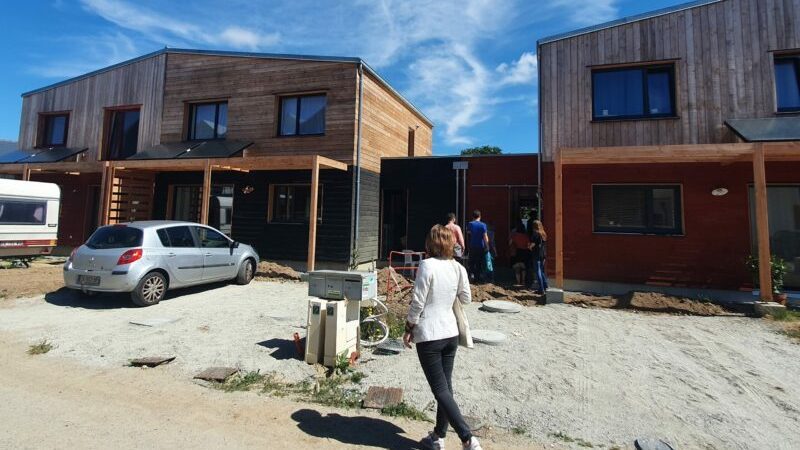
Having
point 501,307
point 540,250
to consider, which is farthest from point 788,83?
point 501,307

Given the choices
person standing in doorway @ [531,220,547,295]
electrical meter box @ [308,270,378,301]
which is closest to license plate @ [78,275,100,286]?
electrical meter box @ [308,270,378,301]

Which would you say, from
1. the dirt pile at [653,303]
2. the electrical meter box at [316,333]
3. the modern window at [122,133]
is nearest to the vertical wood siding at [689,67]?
the dirt pile at [653,303]

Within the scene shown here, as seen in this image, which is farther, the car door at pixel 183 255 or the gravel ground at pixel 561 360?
the car door at pixel 183 255

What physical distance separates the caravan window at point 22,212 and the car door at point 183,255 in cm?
655

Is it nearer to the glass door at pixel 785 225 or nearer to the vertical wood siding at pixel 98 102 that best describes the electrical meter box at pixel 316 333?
the glass door at pixel 785 225

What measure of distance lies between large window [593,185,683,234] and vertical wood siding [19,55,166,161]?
14.3 m

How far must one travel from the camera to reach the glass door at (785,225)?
8.81 meters

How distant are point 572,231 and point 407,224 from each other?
4.96m

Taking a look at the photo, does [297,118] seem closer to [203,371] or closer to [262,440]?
[203,371]

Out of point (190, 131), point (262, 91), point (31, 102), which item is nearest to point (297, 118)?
point (262, 91)

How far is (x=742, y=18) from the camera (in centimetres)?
930

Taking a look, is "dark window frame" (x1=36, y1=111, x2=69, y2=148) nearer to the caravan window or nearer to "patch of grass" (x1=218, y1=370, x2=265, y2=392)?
the caravan window

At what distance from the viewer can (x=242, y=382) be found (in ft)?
14.1

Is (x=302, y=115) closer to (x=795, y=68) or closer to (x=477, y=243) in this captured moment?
(x=477, y=243)
